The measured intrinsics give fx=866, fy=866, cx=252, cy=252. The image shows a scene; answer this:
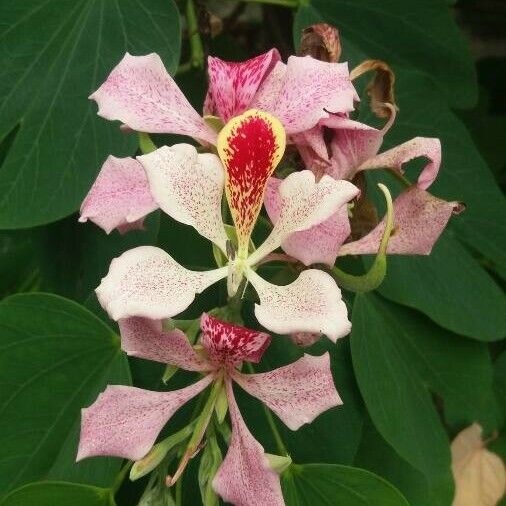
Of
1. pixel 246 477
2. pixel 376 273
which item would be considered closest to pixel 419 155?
pixel 376 273

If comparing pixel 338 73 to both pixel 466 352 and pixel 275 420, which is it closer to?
pixel 275 420

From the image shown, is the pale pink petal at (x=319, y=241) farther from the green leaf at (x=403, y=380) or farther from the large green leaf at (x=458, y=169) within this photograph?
the large green leaf at (x=458, y=169)

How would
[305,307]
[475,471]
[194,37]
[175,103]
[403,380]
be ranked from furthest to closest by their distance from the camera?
1. [475,471]
2. [194,37]
3. [403,380]
4. [175,103]
5. [305,307]

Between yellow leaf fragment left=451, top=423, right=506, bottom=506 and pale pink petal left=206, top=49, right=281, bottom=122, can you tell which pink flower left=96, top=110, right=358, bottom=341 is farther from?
yellow leaf fragment left=451, top=423, right=506, bottom=506

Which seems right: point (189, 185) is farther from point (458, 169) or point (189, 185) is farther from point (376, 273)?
point (458, 169)

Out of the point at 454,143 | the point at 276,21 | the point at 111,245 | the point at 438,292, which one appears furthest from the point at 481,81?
the point at 111,245

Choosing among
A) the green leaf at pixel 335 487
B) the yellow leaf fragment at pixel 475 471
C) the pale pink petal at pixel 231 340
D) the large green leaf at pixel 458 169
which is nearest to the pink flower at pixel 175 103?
the pale pink petal at pixel 231 340
